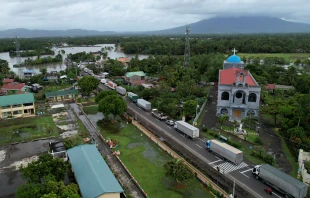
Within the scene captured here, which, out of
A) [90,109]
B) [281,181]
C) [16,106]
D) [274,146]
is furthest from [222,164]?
[16,106]

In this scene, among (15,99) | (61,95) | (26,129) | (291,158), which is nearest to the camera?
(291,158)

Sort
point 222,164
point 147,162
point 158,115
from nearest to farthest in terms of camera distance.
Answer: point 222,164, point 147,162, point 158,115

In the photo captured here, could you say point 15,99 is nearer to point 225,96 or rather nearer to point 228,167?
point 225,96

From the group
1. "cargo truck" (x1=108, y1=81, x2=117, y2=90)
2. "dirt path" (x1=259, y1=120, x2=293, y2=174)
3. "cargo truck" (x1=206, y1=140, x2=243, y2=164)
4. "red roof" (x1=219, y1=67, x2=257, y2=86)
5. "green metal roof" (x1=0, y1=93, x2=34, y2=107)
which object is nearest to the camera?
"cargo truck" (x1=206, y1=140, x2=243, y2=164)

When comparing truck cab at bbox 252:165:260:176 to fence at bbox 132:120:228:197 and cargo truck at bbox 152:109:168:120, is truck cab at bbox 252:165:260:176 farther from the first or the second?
cargo truck at bbox 152:109:168:120

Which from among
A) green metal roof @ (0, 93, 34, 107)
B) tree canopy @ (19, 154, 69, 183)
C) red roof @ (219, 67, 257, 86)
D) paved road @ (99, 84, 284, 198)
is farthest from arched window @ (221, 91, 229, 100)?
green metal roof @ (0, 93, 34, 107)

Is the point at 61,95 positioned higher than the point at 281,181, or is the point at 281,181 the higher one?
the point at 61,95
